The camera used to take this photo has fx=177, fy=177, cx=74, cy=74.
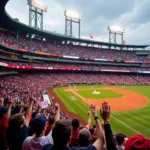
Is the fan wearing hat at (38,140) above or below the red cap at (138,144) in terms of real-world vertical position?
below

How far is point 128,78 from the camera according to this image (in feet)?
246

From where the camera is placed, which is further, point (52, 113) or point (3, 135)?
point (52, 113)

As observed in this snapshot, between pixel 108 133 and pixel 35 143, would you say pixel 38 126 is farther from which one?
pixel 108 133

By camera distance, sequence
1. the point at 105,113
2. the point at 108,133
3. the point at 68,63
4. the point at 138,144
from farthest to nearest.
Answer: the point at 68,63 < the point at 105,113 < the point at 108,133 < the point at 138,144

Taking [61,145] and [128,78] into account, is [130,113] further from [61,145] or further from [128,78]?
[128,78]

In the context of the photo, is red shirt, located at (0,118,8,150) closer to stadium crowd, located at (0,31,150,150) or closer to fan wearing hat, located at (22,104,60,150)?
stadium crowd, located at (0,31,150,150)

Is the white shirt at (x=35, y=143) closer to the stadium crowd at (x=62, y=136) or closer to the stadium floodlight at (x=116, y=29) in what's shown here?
the stadium crowd at (x=62, y=136)

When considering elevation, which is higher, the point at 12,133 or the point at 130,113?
the point at 12,133

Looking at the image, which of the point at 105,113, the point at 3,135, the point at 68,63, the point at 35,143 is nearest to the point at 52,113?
the point at 3,135

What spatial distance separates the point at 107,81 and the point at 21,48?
32.9m

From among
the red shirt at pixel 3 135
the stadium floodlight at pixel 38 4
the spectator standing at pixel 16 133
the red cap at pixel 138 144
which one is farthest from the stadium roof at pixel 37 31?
the red cap at pixel 138 144

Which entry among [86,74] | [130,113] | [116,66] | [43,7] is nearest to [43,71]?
[86,74]

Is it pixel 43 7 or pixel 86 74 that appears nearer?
pixel 43 7

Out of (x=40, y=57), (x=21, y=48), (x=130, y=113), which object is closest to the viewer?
(x=130, y=113)
